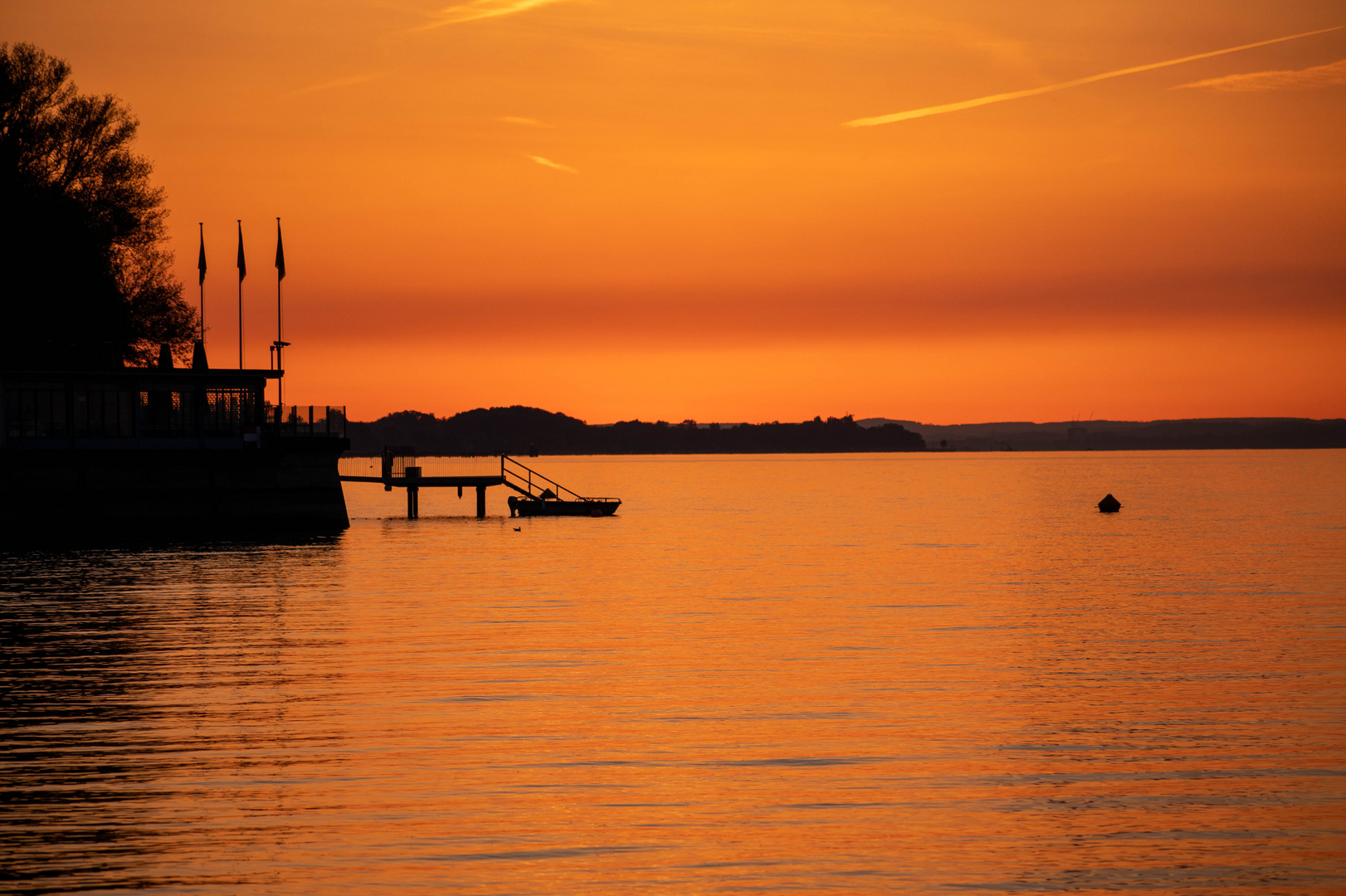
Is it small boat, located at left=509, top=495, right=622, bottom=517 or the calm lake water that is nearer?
the calm lake water

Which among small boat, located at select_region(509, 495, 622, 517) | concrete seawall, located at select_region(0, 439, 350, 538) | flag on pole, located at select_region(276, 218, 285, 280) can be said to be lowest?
small boat, located at select_region(509, 495, 622, 517)

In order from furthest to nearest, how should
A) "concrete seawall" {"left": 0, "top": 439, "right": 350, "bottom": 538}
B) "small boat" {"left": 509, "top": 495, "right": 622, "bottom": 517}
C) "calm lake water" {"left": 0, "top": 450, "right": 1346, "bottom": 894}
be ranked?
"small boat" {"left": 509, "top": 495, "right": 622, "bottom": 517} → "concrete seawall" {"left": 0, "top": 439, "right": 350, "bottom": 538} → "calm lake water" {"left": 0, "top": 450, "right": 1346, "bottom": 894}

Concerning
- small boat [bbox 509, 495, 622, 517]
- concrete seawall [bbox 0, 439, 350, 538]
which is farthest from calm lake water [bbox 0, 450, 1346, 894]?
small boat [bbox 509, 495, 622, 517]

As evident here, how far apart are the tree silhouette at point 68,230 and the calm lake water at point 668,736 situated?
2956 centimetres

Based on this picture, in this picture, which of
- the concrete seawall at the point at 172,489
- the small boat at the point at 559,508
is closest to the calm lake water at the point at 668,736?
the concrete seawall at the point at 172,489

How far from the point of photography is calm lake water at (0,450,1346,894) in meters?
13.8

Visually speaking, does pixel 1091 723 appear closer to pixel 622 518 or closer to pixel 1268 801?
pixel 1268 801

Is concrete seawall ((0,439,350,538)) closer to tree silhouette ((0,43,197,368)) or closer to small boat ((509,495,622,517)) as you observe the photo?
tree silhouette ((0,43,197,368))

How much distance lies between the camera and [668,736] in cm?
2073

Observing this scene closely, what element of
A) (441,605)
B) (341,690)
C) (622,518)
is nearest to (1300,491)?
(622,518)

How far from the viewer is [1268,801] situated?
16.5 m

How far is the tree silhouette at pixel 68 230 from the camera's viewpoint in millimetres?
71938

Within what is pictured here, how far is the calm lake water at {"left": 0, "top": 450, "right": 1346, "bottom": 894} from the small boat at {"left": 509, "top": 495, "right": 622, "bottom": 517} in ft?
172

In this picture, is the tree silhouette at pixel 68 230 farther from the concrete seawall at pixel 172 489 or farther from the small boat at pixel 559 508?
the small boat at pixel 559 508
